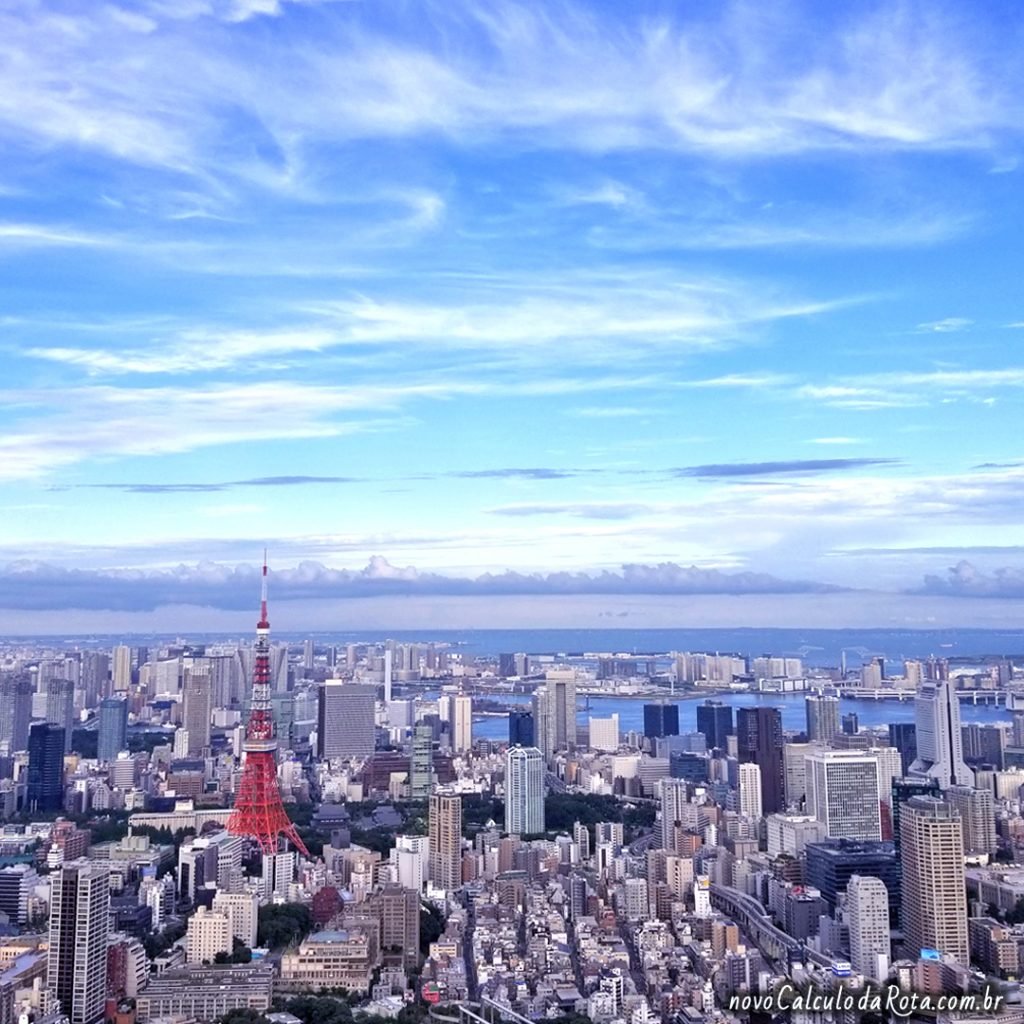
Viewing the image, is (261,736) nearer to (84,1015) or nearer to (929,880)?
(84,1015)

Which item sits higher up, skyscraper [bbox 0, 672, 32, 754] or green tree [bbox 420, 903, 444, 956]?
skyscraper [bbox 0, 672, 32, 754]

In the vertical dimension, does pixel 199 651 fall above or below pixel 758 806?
above

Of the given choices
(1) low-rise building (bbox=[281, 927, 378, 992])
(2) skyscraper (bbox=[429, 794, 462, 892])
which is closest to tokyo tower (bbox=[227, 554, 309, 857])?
(2) skyscraper (bbox=[429, 794, 462, 892])

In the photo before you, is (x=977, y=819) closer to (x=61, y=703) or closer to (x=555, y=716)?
(x=555, y=716)

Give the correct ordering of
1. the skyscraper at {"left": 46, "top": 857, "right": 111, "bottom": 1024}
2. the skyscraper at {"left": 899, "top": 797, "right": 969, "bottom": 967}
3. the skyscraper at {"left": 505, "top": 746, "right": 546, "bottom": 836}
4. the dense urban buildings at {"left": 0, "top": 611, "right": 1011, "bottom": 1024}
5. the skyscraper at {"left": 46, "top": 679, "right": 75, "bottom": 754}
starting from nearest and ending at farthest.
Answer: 1. the skyscraper at {"left": 46, "top": 857, "right": 111, "bottom": 1024}
2. the dense urban buildings at {"left": 0, "top": 611, "right": 1011, "bottom": 1024}
3. the skyscraper at {"left": 899, "top": 797, "right": 969, "bottom": 967}
4. the skyscraper at {"left": 505, "top": 746, "right": 546, "bottom": 836}
5. the skyscraper at {"left": 46, "top": 679, "right": 75, "bottom": 754}

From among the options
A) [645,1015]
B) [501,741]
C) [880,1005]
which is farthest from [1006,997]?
[501,741]

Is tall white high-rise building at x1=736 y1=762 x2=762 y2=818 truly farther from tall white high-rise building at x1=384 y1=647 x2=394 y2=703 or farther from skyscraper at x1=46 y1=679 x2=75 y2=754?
tall white high-rise building at x1=384 y1=647 x2=394 y2=703

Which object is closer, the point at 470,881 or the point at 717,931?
the point at 717,931
